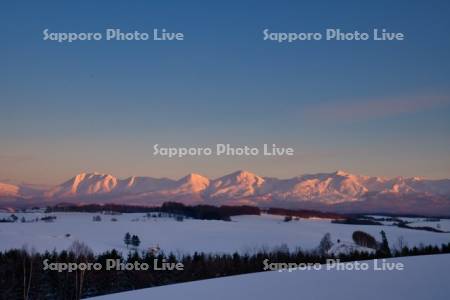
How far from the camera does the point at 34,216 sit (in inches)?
3725

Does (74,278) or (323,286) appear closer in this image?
(323,286)

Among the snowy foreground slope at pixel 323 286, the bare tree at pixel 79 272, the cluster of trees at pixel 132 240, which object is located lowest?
the cluster of trees at pixel 132 240

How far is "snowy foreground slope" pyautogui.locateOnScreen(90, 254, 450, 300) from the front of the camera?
492 inches

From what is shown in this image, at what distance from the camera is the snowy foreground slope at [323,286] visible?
12500mm

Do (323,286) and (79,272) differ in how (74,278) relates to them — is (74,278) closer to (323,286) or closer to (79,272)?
(79,272)

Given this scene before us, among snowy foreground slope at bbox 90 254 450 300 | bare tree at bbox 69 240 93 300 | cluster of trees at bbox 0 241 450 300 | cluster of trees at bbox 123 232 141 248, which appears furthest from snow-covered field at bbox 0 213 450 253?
snowy foreground slope at bbox 90 254 450 300

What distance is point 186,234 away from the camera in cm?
7325

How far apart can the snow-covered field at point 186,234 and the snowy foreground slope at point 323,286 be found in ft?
135

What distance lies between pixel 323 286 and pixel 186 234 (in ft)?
199

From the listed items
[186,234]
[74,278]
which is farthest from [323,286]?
[186,234]

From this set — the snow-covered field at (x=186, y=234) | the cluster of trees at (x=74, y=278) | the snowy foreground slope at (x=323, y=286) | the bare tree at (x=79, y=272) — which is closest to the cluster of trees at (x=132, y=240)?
the snow-covered field at (x=186, y=234)

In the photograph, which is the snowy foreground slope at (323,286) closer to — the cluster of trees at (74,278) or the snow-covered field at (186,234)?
the cluster of trees at (74,278)

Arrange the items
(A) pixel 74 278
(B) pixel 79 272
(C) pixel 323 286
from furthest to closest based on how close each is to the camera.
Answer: (B) pixel 79 272 < (A) pixel 74 278 < (C) pixel 323 286

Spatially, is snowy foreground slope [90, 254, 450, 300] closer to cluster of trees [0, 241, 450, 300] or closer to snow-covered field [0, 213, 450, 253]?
cluster of trees [0, 241, 450, 300]
